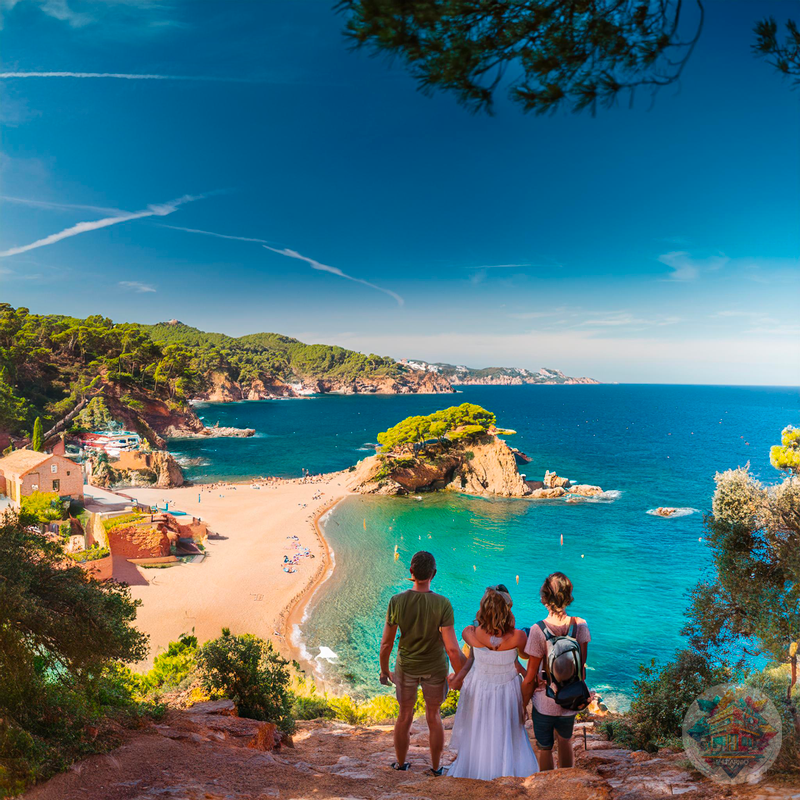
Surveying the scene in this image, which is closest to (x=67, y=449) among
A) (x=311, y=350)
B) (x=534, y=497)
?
(x=534, y=497)

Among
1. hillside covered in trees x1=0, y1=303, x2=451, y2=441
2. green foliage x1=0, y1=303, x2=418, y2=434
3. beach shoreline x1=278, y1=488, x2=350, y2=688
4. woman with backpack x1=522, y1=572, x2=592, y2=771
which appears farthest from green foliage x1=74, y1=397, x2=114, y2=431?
woman with backpack x1=522, y1=572, x2=592, y2=771

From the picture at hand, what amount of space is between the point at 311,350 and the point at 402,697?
507 feet

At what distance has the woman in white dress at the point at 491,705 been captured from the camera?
2566mm

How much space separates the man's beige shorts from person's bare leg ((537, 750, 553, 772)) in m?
0.70

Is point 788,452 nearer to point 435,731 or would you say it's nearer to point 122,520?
point 435,731

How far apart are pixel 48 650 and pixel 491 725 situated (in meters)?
3.23

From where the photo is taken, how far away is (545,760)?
277 cm

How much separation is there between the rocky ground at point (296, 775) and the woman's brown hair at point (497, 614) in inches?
37.1

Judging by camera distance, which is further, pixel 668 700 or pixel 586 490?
pixel 586 490

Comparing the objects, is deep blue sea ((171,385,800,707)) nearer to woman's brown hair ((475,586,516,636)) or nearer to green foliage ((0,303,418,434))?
green foliage ((0,303,418,434))

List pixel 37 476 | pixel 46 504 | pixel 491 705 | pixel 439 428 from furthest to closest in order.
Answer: pixel 439 428 → pixel 37 476 → pixel 46 504 → pixel 491 705

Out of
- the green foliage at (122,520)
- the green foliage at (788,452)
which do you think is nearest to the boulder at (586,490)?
the green foliage at (788,452)

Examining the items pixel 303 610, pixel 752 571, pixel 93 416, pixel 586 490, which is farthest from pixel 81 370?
pixel 752 571

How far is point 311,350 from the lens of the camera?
502ft
